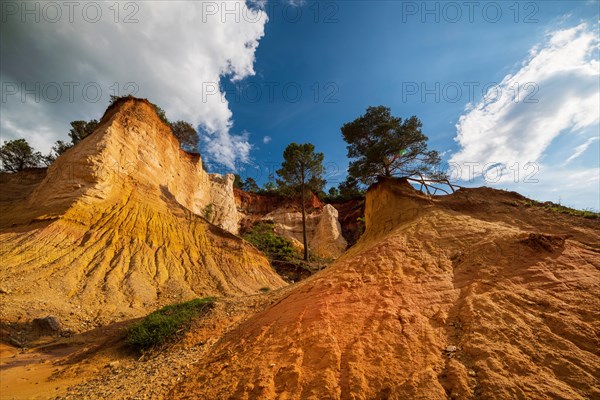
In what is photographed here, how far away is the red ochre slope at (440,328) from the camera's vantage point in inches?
127

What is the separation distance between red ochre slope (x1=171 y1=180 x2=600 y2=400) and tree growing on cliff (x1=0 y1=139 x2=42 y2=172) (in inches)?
1647

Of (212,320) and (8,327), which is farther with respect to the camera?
(8,327)

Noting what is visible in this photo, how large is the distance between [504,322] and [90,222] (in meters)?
19.5

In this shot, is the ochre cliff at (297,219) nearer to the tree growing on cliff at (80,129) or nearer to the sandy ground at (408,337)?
the tree growing on cliff at (80,129)

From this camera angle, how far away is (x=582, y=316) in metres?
3.74

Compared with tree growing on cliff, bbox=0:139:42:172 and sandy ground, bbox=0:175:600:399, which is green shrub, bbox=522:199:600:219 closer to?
sandy ground, bbox=0:175:600:399

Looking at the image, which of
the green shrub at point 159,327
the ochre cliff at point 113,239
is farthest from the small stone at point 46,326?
the green shrub at point 159,327

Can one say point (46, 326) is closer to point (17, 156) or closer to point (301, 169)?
point (301, 169)

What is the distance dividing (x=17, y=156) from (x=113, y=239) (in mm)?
29458

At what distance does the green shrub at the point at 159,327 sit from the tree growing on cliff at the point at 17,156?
37.5 meters

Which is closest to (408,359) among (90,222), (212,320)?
(212,320)

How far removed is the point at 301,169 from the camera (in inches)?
1238

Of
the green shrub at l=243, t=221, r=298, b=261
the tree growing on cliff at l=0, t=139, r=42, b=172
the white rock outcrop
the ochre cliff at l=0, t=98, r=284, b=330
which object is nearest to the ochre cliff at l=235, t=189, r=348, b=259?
the white rock outcrop

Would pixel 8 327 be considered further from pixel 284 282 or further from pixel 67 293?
pixel 284 282
